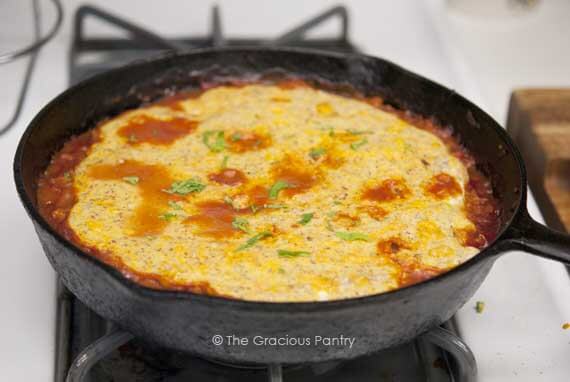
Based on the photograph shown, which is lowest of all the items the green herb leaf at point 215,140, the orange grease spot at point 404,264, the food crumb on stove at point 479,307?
the food crumb on stove at point 479,307

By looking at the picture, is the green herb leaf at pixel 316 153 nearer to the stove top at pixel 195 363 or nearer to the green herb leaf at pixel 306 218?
the green herb leaf at pixel 306 218

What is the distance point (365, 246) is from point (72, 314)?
701mm

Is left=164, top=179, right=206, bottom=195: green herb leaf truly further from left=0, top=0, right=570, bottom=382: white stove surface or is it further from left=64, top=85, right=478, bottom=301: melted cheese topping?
left=0, top=0, right=570, bottom=382: white stove surface

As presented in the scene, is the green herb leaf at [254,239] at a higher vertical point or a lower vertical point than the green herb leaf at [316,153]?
lower

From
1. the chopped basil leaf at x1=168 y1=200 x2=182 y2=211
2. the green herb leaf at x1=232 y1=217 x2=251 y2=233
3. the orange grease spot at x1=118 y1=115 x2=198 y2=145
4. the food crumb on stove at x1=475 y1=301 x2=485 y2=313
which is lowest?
the food crumb on stove at x1=475 y1=301 x2=485 y2=313

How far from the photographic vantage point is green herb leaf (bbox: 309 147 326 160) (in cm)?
215

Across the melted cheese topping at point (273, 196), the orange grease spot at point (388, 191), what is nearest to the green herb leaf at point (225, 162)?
the melted cheese topping at point (273, 196)

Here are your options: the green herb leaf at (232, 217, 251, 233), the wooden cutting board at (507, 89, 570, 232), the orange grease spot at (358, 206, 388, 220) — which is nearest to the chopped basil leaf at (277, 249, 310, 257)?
the green herb leaf at (232, 217, 251, 233)

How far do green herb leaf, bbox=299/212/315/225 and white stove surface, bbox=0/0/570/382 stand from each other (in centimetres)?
45

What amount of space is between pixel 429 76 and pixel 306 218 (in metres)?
1.29

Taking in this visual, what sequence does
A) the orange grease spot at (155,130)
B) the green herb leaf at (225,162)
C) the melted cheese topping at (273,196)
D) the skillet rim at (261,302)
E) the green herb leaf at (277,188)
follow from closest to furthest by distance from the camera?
the skillet rim at (261,302) → the melted cheese topping at (273,196) → the green herb leaf at (277,188) → the green herb leaf at (225,162) → the orange grease spot at (155,130)

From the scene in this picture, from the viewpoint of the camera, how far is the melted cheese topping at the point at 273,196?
1.77 metres

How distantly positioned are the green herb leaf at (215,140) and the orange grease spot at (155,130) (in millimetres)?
56

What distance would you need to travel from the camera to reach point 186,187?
2018 mm
